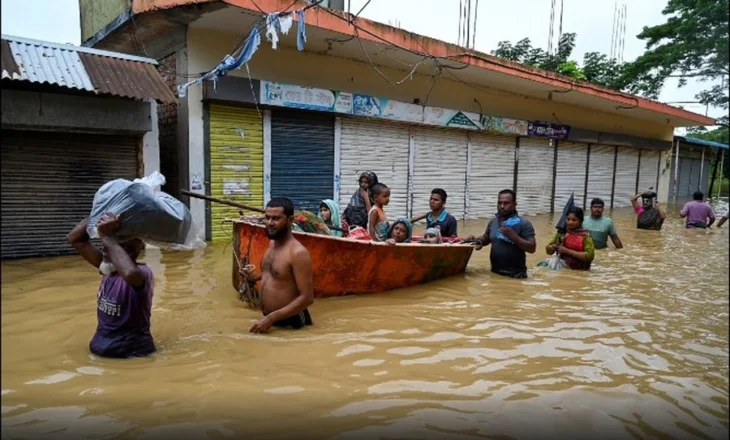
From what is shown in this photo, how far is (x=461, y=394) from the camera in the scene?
328 centimetres

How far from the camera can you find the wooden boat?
17.1 feet

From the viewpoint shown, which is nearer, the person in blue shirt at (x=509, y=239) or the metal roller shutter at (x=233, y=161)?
the person in blue shirt at (x=509, y=239)

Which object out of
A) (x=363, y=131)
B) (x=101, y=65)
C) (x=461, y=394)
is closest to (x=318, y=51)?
(x=363, y=131)

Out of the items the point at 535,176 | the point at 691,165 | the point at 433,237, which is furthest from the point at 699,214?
the point at 691,165

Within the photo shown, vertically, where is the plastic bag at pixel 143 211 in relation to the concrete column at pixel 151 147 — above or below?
below

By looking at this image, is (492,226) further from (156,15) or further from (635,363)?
(156,15)

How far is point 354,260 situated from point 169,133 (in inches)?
252

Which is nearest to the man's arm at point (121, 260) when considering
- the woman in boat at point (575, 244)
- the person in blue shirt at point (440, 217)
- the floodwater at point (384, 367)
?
the floodwater at point (384, 367)

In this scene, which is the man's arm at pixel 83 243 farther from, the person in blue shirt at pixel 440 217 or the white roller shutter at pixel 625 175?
the white roller shutter at pixel 625 175

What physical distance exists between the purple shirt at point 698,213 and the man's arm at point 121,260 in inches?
575

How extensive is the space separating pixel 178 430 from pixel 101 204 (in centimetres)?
136

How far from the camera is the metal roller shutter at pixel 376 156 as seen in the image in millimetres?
11797

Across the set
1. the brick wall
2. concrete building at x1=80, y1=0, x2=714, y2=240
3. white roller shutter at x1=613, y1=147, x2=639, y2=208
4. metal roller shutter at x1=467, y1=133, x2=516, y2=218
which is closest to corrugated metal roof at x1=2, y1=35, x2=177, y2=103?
concrete building at x1=80, y1=0, x2=714, y2=240

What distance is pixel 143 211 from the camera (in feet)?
9.87
